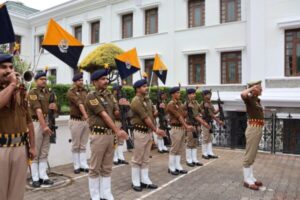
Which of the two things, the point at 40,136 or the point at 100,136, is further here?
the point at 40,136

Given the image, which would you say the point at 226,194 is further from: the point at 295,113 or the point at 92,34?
the point at 92,34

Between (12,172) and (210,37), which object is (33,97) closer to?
(12,172)

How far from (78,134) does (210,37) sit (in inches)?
474

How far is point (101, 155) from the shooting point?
16.9 ft

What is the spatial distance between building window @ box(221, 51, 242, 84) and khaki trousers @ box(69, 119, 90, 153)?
11.3 meters

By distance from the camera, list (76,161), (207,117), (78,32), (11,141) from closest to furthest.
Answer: (11,141), (76,161), (207,117), (78,32)

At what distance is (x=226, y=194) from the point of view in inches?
235

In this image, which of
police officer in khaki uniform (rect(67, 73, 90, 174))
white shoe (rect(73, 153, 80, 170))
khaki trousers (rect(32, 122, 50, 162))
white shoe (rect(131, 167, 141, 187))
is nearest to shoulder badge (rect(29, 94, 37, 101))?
khaki trousers (rect(32, 122, 50, 162))

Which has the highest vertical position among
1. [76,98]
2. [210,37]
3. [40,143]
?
[210,37]

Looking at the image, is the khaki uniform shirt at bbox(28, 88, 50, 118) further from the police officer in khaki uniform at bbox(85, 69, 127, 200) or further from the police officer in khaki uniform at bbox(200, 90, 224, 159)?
the police officer in khaki uniform at bbox(200, 90, 224, 159)

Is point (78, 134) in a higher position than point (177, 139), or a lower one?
higher

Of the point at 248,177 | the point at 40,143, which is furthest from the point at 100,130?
the point at 248,177

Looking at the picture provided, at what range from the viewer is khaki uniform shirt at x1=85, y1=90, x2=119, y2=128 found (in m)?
5.05

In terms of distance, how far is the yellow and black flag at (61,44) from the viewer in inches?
242
